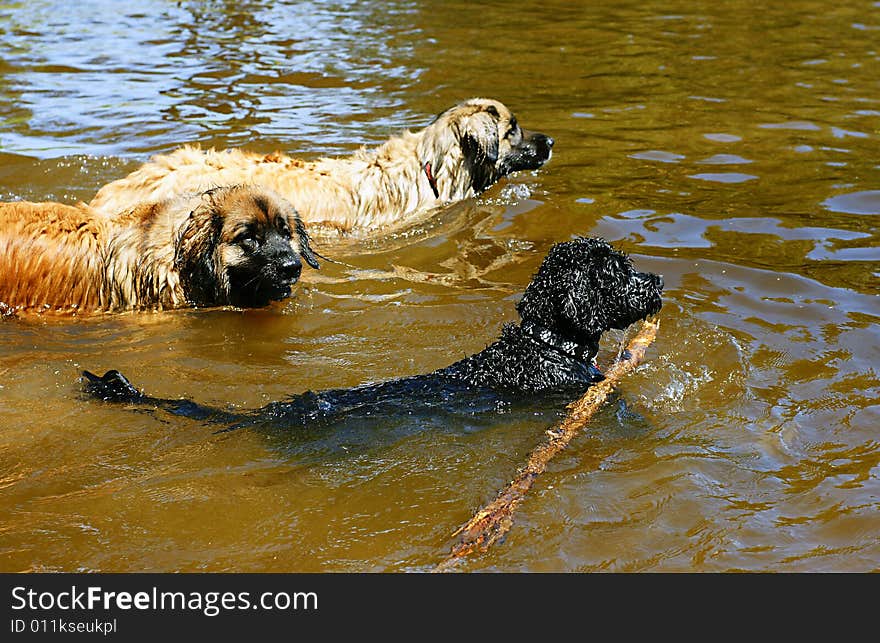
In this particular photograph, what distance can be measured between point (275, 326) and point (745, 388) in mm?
3096

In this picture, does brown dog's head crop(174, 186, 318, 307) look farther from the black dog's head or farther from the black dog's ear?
the black dog's head

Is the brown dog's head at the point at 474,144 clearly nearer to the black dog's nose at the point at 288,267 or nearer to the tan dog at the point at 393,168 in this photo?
the tan dog at the point at 393,168

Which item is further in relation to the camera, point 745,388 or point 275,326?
point 275,326

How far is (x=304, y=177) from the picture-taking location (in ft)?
29.0

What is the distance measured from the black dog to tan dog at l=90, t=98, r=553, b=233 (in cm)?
315

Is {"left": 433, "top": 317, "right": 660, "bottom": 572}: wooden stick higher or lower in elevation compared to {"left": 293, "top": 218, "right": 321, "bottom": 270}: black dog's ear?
lower

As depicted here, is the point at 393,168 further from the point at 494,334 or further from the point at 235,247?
the point at 494,334

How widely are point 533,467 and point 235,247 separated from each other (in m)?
3.03

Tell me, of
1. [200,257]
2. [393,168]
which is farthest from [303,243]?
[393,168]

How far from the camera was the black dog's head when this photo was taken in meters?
5.75

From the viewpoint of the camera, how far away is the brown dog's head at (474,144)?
932 centimetres

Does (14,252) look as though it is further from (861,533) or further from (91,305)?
(861,533)

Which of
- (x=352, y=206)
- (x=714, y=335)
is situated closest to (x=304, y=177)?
(x=352, y=206)

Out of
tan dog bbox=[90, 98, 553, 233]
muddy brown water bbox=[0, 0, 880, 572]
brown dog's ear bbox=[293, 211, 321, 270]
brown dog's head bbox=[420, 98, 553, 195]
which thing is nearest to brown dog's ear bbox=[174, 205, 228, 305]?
muddy brown water bbox=[0, 0, 880, 572]
